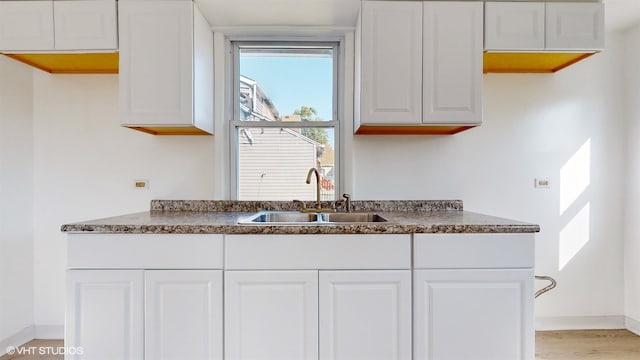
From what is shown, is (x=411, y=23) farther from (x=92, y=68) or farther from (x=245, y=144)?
(x=92, y=68)

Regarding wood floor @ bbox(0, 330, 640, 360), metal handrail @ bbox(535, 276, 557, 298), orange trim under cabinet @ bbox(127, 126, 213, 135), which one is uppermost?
orange trim under cabinet @ bbox(127, 126, 213, 135)

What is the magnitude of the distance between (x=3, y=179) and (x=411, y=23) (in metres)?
2.72

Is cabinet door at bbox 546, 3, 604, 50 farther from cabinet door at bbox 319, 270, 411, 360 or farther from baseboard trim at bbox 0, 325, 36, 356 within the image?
baseboard trim at bbox 0, 325, 36, 356

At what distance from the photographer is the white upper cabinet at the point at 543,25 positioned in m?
1.92

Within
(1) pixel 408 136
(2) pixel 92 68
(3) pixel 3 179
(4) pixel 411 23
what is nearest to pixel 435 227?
(1) pixel 408 136

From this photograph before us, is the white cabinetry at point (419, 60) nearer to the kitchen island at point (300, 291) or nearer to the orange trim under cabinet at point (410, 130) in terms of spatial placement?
the orange trim under cabinet at point (410, 130)

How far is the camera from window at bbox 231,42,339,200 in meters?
2.38

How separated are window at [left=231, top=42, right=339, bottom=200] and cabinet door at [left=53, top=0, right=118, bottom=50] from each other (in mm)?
760

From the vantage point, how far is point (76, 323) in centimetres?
152

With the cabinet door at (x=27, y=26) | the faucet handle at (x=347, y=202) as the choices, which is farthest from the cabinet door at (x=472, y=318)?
the cabinet door at (x=27, y=26)

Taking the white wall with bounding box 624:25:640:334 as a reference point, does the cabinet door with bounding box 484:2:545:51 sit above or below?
above

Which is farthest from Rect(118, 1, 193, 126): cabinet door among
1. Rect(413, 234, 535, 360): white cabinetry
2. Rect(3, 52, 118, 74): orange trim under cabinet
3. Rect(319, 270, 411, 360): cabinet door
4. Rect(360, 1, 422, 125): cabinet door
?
Rect(413, 234, 535, 360): white cabinetry

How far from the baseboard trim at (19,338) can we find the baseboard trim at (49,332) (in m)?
0.03

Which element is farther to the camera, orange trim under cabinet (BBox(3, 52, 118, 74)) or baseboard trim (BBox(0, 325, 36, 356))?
baseboard trim (BBox(0, 325, 36, 356))
